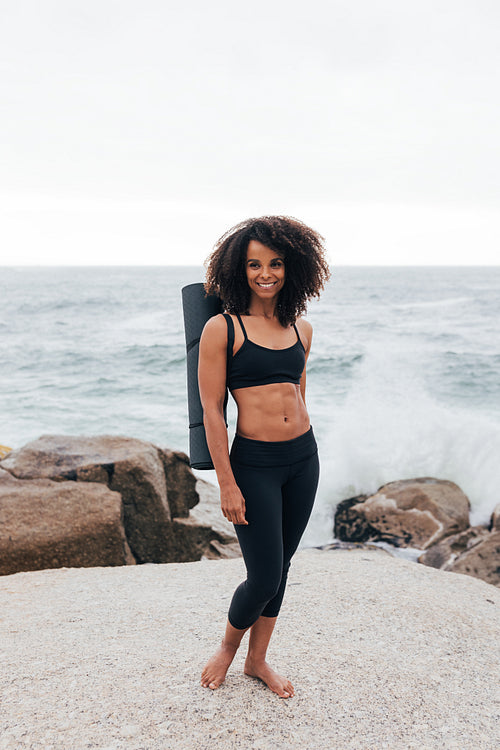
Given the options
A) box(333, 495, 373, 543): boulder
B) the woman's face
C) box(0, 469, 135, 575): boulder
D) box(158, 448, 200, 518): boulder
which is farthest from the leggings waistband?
box(333, 495, 373, 543): boulder

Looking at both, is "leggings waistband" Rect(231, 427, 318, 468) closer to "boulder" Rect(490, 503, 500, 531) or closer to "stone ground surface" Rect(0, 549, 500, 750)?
"stone ground surface" Rect(0, 549, 500, 750)

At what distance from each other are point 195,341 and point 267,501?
0.75 meters

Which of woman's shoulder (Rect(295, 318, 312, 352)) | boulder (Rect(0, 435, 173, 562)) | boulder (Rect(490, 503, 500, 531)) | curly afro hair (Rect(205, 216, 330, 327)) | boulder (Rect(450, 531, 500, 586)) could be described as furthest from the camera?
boulder (Rect(490, 503, 500, 531))

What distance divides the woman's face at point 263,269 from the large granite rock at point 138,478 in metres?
3.24

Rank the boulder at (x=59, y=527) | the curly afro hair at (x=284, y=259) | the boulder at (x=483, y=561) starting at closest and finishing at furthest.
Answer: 1. the curly afro hair at (x=284, y=259)
2. the boulder at (x=59, y=527)
3. the boulder at (x=483, y=561)

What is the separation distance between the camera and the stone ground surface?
7.87 ft

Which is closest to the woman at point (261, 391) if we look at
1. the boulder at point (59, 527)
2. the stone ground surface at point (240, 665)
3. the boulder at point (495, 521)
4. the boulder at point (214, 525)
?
the stone ground surface at point (240, 665)

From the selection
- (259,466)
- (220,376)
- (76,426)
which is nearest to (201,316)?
(220,376)

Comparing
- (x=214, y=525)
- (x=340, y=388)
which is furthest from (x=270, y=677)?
(x=340, y=388)

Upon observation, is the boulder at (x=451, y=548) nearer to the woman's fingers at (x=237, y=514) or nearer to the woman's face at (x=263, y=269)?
the woman's fingers at (x=237, y=514)

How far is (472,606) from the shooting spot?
4.08m

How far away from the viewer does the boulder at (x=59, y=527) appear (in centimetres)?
457

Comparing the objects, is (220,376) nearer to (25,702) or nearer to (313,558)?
(25,702)

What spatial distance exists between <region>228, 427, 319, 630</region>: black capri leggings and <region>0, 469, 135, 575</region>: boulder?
2614mm
